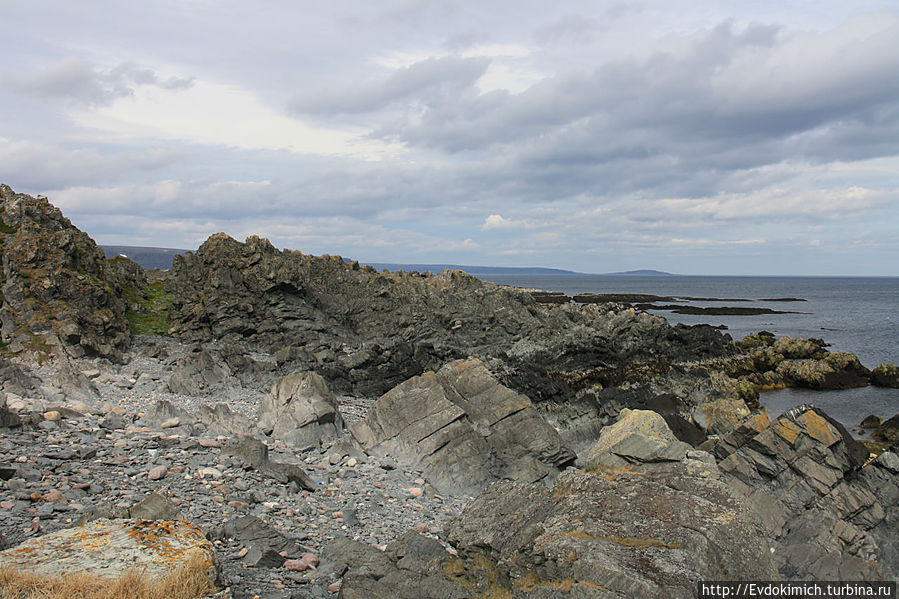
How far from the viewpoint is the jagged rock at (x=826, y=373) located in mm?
39062

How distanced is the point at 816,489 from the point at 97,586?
1579cm

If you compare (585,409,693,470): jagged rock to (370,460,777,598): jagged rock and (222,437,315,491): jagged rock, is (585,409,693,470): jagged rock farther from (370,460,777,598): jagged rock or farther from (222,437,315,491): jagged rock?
(222,437,315,491): jagged rock

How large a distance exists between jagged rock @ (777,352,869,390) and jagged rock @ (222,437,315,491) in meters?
38.0

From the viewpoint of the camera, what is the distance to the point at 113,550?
6887mm

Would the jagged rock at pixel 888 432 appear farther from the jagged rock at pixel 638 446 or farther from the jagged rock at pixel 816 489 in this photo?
the jagged rock at pixel 638 446

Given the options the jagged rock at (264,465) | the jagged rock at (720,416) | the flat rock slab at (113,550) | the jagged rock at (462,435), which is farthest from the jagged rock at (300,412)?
the jagged rock at (720,416)

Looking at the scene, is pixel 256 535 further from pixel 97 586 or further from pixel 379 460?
pixel 379 460

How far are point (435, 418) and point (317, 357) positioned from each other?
14290mm

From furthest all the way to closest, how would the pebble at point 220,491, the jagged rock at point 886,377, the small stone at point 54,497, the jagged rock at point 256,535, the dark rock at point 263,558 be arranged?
the jagged rock at point 886,377 → the small stone at point 54,497 → the jagged rock at point 256,535 → the pebble at point 220,491 → the dark rock at point 263,558

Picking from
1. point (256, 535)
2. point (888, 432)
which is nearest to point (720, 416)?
point (888, 432)

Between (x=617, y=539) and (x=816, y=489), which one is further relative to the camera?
(x=816, y=489)

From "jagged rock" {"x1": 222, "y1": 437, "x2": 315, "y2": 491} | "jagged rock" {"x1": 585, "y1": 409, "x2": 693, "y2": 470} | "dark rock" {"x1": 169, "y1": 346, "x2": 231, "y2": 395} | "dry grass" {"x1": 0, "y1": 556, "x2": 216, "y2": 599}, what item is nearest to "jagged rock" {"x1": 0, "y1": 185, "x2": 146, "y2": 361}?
"dark rock" {"x1": 169, "y1": 346, "x2": 231, "y2": 395}

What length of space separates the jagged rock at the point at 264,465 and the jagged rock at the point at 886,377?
42.7m

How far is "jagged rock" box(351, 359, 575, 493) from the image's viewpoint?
1615cm
